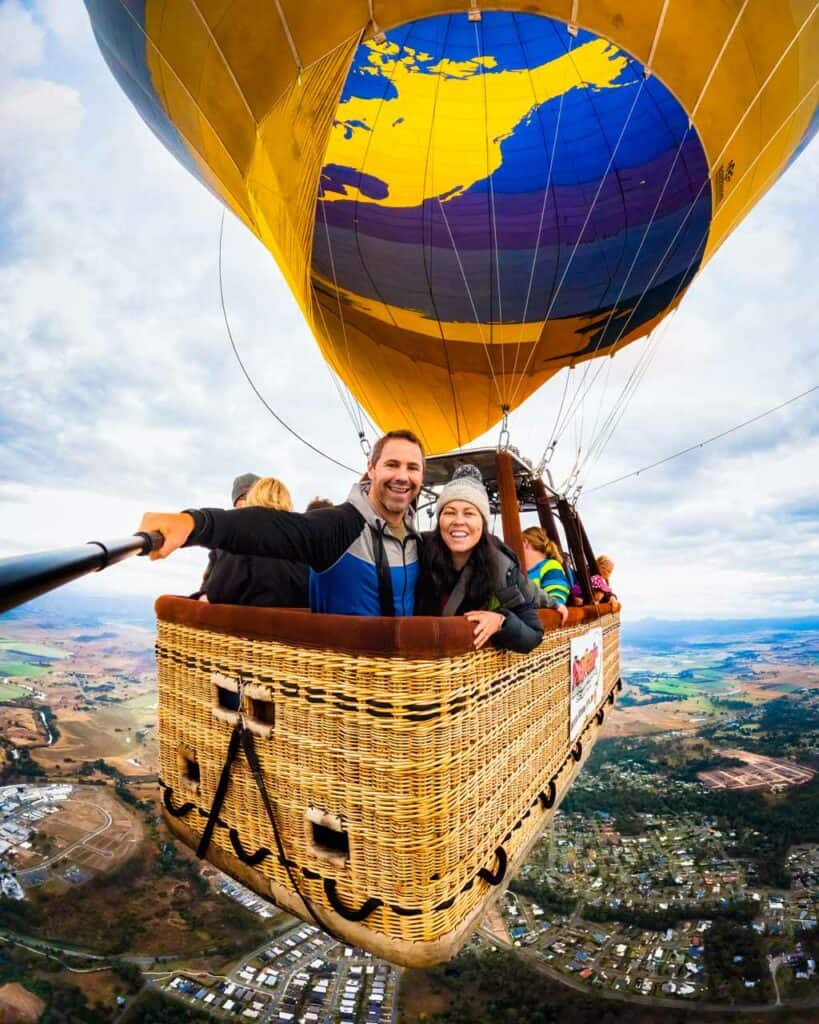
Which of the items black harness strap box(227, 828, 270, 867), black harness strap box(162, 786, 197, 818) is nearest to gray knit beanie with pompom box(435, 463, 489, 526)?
black harness strap box(227, 828, 270, 867)

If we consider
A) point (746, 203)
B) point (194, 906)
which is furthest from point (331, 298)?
point (194, 906)

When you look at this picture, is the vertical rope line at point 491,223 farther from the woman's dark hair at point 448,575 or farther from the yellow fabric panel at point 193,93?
the woman's dark hair at point 448,575

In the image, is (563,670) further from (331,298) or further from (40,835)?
(40,835)

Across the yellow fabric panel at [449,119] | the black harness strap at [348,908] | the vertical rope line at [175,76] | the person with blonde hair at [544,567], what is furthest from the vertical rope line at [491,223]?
the black harness strap at [348,908]

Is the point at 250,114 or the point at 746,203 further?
the point at 746,203

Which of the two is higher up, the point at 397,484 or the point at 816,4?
the point at 816,4

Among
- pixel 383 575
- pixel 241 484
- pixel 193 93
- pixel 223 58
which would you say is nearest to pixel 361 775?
pixel 383 575
